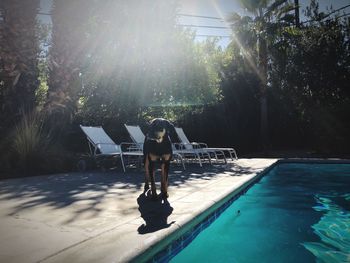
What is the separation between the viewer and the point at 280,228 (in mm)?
4770

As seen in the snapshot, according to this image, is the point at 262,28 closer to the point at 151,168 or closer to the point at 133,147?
the point at 133,147

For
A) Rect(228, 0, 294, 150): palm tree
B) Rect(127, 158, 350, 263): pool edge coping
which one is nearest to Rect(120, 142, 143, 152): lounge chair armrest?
Rect(127, 158, 350, 263): pool edge coping

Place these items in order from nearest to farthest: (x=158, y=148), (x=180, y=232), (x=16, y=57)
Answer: (x=180, y=232), (x=158, y=148), (x=16, y=57)

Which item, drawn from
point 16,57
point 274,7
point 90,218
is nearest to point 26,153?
point 16,57

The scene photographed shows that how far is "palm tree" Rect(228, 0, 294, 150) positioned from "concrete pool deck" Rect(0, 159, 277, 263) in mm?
12618

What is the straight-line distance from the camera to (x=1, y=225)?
11.0ft

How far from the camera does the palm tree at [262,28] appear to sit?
699 inches

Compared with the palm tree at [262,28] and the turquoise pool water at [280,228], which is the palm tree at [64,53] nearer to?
the turquoise pool water at [280,228]

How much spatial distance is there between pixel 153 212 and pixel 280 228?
199 centimetres

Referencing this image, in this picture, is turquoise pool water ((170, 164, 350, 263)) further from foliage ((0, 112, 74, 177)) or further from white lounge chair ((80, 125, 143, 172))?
foliage ((0, 112, 74, 177))

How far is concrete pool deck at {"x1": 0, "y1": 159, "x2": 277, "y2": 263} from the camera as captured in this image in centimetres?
257

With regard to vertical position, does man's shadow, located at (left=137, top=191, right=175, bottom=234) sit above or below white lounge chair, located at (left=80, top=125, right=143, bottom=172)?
below

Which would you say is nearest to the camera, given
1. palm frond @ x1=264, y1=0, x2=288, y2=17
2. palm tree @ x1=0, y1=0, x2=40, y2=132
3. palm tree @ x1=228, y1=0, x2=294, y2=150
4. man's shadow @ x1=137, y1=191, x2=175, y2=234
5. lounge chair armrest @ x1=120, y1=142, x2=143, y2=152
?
man's shadow @ x1=137, y1=191, x2=175, y2=234

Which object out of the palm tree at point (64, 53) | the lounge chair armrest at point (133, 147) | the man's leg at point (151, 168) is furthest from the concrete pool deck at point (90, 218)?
the palm tree at point (64, 53)
